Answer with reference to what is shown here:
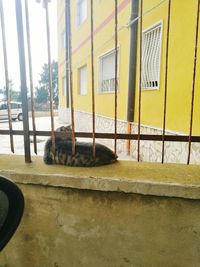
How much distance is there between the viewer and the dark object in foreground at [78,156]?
1.51 meters

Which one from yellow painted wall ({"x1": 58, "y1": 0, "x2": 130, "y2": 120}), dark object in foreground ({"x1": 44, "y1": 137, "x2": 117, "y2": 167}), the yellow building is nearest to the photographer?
dark object in foreground ({"x1": 44, "y1": 137, "x2": 117, "y2": 167})

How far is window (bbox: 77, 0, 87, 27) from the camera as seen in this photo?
26.7 ft

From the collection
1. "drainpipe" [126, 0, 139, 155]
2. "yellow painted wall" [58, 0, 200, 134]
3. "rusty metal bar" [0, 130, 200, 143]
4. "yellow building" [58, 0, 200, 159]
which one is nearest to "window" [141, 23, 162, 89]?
"yellow building" [58, 0, 200, 159]

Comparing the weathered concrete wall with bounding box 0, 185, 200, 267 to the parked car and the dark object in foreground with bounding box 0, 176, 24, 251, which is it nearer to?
the dark object in foreground with bounding box 0, 176, 24, 251

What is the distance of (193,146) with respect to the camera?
2.90 metres

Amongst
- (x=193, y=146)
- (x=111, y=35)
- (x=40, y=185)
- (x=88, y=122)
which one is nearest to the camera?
(x=40, y=185)

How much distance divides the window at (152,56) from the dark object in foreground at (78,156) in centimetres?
265

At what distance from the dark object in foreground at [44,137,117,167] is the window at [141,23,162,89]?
2.65m

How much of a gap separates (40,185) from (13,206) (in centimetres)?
43

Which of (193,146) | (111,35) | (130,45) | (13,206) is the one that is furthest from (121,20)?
(13,206)

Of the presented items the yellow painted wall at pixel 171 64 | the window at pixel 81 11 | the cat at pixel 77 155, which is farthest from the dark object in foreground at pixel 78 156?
the window at pixel 81 11

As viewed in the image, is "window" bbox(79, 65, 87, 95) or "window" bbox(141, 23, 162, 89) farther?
"window" bbox(79, 65, 87, 95)

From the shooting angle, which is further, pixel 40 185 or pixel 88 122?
pixel 88 122

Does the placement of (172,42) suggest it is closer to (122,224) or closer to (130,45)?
(130,45)
